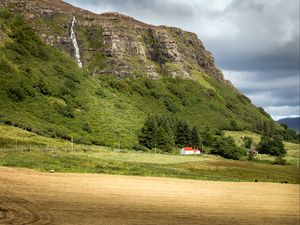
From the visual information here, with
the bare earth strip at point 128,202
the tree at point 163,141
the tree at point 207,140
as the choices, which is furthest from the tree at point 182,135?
the bare earth strip at point 128,202

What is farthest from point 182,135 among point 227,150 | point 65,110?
point 65,110

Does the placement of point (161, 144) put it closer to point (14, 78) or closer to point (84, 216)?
point (14, 78)

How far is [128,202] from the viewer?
129 ft

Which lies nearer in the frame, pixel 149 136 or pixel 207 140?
pixel 149 136

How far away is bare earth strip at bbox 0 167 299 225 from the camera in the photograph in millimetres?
31500

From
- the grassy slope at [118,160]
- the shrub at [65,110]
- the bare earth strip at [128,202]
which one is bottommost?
the bare earth strip at [128,202]

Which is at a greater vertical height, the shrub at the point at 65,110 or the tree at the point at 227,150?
the shrub at the point at 65,110

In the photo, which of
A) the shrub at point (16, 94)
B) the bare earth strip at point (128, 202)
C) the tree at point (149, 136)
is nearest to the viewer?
the bare earth strip at point (128, 202)

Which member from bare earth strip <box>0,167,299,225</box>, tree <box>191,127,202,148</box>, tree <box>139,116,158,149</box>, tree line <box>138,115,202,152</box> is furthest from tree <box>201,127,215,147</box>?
bare earth strip <box>0,167,299,225</box>

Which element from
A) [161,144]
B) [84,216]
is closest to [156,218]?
[84,216]

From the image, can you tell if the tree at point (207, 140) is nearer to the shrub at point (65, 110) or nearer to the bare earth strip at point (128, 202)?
the shrub at point (65, 110)

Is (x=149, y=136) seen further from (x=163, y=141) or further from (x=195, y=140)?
(x=195, y=140)

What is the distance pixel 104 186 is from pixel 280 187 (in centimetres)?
3252

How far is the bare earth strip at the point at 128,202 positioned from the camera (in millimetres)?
31500
